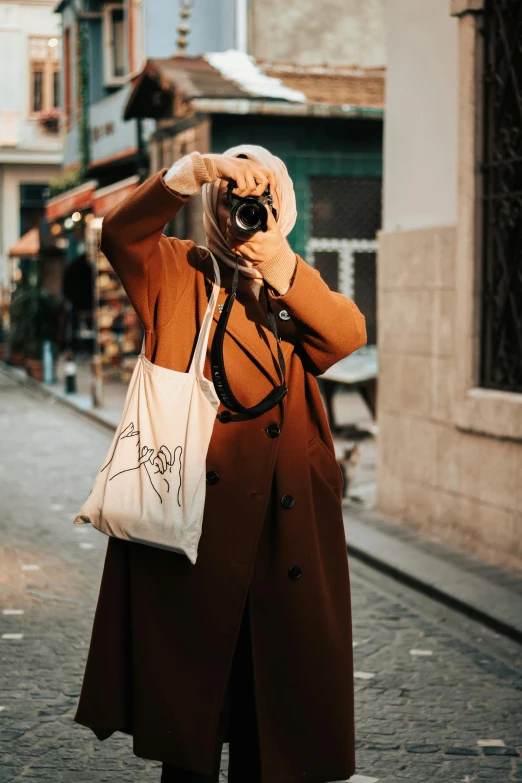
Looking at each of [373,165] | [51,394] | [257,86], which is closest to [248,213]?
[257,86]

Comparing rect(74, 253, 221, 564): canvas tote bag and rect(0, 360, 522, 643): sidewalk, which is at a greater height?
rect(74, 253, 221, 564): canvas tote bag

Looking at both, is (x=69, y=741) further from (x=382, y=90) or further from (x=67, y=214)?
(x=67, y=214)

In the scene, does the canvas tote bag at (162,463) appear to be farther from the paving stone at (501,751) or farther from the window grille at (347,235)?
the window grille at (347,235)

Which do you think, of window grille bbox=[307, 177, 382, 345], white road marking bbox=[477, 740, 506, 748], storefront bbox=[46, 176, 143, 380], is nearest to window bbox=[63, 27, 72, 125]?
storefront bbox=[46, 176, 143, 380]

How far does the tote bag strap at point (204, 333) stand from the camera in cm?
295

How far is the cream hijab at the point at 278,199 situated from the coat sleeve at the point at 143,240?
0.11 m

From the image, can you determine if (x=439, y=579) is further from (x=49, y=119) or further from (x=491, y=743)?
(x=49, y=119)

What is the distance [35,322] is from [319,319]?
21.2 metres

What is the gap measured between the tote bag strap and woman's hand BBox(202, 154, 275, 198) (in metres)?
0.31

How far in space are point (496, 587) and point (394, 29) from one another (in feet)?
13.9

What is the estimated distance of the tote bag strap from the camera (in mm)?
2951

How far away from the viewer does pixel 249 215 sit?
2770mm

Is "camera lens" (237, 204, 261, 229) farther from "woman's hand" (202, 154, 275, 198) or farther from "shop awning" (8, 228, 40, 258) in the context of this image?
"shop awning" (8, 228, 40, 258)

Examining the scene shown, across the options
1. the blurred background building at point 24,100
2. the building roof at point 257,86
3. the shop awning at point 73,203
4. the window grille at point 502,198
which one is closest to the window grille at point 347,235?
the building roof at point 257,86
